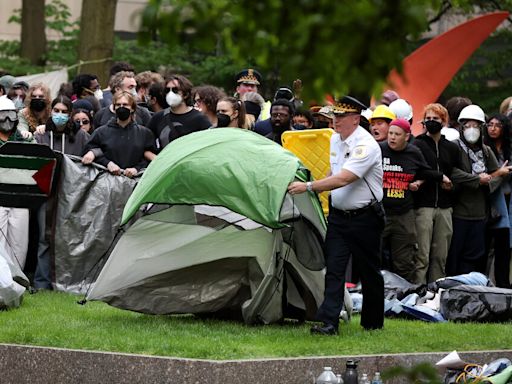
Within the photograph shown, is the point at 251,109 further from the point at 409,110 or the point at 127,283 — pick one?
the point at 127,283

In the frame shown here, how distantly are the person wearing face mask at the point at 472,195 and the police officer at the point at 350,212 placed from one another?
153 inches

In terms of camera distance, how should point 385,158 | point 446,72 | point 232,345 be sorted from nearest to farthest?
point 232,345
point 385,158
point 446,72

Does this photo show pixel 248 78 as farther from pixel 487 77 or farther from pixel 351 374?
pixel 487 77

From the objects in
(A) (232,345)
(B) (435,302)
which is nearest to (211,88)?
(B) (435,302)

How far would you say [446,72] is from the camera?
2073 centimetres

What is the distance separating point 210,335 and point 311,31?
6.69 m

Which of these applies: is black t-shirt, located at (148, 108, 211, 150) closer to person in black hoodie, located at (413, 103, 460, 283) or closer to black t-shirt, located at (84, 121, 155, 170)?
black t-shirt, located at (84, 121, 155, 170)

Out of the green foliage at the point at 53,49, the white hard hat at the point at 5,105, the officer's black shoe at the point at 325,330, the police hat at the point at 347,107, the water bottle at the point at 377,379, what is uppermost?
the police hat at the point at 347,107

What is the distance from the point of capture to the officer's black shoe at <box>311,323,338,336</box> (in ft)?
34.6

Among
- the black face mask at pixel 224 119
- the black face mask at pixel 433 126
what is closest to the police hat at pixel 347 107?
the black face mask at pixel 224 119

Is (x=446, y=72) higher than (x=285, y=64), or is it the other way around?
(x=285, y=64)

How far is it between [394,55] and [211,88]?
10.4 metres

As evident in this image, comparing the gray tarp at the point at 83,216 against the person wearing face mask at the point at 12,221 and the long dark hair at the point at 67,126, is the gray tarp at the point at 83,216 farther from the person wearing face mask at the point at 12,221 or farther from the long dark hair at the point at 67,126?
the long dark hair at the point at 67,126

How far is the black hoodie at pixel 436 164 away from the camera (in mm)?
14086
